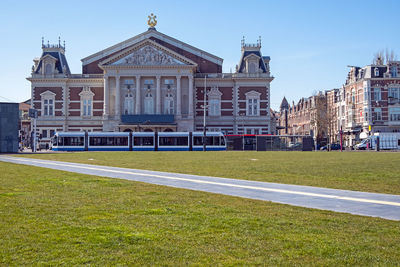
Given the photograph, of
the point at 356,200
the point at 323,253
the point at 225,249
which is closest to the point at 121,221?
the point at 225,249

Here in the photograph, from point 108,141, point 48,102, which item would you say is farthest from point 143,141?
point 48,102

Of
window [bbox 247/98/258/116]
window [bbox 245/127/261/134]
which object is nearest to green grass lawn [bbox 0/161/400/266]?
window [bbox 245/127/261/134]

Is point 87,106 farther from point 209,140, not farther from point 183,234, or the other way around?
point 183,234

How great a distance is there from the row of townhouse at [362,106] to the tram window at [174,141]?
86.0 feet

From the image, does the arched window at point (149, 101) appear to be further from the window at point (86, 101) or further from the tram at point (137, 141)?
the tram at point (137, 141)

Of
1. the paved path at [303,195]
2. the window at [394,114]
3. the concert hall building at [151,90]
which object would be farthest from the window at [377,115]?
the paved path at [303,195]

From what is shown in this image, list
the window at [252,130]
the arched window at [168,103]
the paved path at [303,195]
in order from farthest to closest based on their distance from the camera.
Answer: the window at [252,130], the arched window at [168,103], the paved path at [303,195]

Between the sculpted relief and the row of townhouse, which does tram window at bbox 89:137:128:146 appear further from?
the row of townhouse

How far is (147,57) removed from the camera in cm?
7312

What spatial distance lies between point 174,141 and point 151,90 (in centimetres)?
1547

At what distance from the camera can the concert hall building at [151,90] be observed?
239ft

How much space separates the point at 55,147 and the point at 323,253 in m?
62.4

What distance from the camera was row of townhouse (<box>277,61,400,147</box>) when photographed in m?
79.1

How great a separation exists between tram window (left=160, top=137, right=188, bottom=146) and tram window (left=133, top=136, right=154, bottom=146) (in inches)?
64.5
